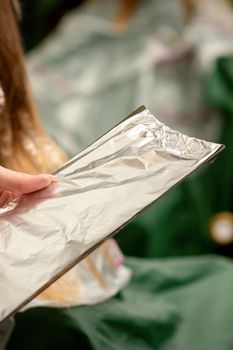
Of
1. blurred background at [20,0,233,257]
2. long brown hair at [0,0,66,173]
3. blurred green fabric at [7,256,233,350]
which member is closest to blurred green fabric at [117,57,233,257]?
blurred background at [20,0,233,257]

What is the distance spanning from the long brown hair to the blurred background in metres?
0.36

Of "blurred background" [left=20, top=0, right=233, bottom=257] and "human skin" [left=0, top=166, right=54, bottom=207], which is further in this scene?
"blurred background" [left=20, top=0, right=233, bottom=257]

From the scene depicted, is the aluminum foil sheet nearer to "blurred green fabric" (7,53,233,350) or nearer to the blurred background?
"blurred green fabric" (7,53,233,350)

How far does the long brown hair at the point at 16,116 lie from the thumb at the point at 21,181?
0.13 meters

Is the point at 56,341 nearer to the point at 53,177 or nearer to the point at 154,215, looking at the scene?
the point at 53,177

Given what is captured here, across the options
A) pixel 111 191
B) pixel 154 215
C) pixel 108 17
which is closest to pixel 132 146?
pixel 111 191

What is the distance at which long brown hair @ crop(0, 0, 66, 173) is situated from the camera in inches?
22.5

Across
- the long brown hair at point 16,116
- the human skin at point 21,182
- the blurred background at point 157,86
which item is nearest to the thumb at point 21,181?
the human skin at point 21,182

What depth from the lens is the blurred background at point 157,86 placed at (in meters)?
1.09

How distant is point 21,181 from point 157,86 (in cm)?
82

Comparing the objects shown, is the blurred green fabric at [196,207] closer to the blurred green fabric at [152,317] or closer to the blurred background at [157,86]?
the blurred background at [157,86]

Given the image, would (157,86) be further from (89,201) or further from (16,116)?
(89,201)

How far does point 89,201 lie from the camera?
1.39ft

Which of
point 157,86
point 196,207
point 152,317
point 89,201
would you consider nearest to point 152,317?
point 152,317
